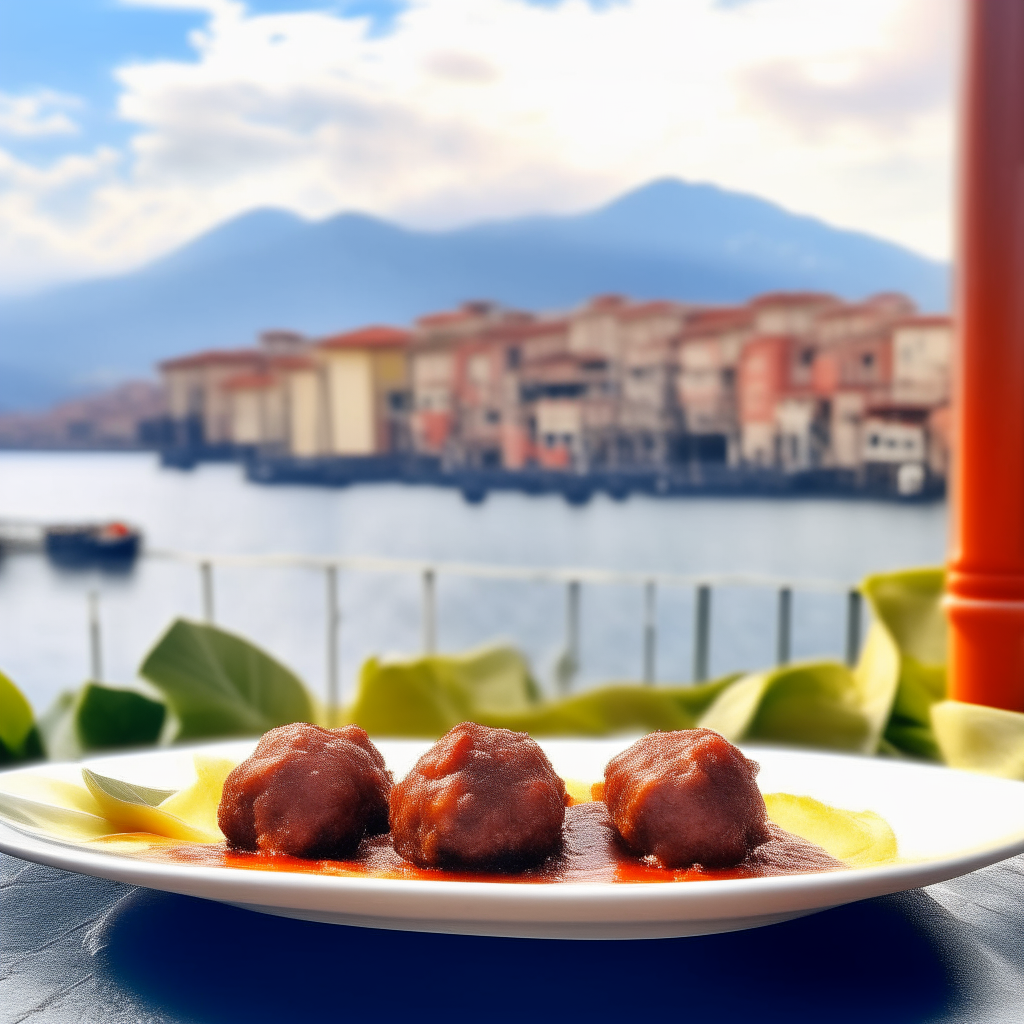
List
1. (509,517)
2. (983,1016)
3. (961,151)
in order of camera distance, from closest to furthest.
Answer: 1. (983,1016)
2. (961,151)
3. (509,517)

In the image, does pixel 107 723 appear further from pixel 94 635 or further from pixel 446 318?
pixel 446 318

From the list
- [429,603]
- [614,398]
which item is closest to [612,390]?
[614,398]

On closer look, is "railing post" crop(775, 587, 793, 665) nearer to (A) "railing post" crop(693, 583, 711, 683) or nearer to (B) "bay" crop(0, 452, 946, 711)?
(A) "railing post" crop(693, 583, 711, 683)

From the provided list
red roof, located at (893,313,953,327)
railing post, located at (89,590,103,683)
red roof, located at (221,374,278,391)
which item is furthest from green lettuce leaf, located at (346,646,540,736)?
red roof, located at (221,374,278,391)

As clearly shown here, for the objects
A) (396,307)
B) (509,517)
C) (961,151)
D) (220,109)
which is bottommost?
(509,517)

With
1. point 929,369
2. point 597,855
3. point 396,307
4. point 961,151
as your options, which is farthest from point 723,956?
point 396,307

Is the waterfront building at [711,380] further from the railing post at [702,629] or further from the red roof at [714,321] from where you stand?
the railing post at [702,629]

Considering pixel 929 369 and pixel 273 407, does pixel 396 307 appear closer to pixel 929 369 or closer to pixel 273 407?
pixel 273 407
